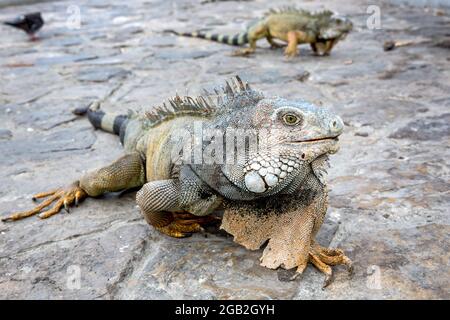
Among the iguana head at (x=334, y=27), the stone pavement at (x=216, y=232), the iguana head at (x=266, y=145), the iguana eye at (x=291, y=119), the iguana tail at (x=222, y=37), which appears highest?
the iguana eye at (x=291, y=119)

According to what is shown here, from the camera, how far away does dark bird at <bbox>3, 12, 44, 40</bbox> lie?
9984 millimetres

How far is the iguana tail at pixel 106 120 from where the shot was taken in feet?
14.7

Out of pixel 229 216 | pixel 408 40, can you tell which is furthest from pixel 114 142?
pixel 408 40

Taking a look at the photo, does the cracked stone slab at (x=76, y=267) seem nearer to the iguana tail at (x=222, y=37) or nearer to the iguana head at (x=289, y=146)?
the iguana head at (x=289, y=146)

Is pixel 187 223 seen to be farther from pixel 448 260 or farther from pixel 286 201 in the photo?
pixel 448 260

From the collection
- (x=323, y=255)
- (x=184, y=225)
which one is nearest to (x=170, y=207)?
(x=184, y=225)

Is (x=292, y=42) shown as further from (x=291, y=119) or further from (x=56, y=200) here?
(x=291, y=119)

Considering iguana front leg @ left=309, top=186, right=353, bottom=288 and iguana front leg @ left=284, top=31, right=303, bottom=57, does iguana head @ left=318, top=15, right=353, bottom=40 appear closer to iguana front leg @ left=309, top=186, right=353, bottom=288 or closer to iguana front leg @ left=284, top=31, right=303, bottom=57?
iguana front leg @ left=284, top=31, right=303, bottom=57

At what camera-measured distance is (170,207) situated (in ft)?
9.17

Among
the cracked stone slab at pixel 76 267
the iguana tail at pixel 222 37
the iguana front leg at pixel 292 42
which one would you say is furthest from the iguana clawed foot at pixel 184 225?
the iguana tail at pixel 222 37

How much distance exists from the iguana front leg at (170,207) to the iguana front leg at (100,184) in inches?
22.5

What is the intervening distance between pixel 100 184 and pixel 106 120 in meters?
1.54

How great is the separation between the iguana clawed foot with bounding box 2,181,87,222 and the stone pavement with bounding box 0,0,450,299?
62mm

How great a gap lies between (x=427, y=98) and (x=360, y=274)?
3.45 metres
